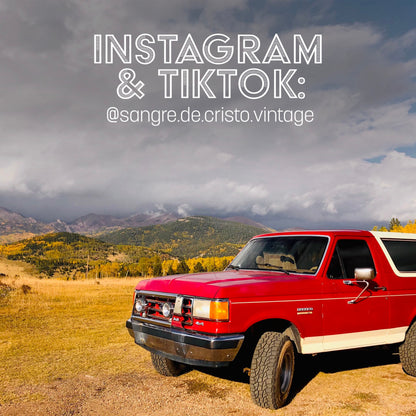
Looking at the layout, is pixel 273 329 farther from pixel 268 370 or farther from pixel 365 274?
pixel 365 274

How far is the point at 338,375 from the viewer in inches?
243

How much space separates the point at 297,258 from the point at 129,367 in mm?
3438

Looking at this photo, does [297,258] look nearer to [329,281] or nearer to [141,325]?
[329,281]

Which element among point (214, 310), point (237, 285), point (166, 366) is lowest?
point (166, 366)

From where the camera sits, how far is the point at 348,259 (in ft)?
18.7

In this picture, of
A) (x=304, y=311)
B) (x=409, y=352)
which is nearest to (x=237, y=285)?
(x=304, y=311)

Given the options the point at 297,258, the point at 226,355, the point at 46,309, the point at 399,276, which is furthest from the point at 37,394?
the point at 46,309

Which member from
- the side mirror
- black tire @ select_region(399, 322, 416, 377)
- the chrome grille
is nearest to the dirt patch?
black tire @ select_region(399, 322, 416, 377)

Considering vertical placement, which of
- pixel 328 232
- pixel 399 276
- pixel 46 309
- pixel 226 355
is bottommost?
pixel 46 309

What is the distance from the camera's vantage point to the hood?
4.52 metres

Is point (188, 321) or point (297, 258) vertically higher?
point (297, 258)

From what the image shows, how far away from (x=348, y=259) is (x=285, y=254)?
2.94 ft

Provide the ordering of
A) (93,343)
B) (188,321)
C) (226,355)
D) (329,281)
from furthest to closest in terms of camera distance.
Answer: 1. (93,343)
2. (329,281)
3. (188,321)
4. (226,355)

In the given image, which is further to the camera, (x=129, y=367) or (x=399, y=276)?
(x=129, y=367)
